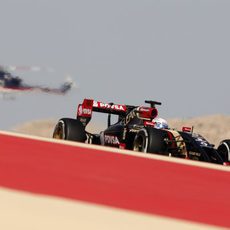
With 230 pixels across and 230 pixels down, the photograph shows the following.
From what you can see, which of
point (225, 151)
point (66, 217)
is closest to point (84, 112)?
point (225, 151)

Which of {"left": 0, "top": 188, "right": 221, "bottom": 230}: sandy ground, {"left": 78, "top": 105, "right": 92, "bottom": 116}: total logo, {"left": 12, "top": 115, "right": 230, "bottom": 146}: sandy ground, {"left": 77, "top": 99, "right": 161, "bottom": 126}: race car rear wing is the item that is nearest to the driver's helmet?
{"left": 77, "top": 99, "right": 161, "bottom": 126}: race car rear wing

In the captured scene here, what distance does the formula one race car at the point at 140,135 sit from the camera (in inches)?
498

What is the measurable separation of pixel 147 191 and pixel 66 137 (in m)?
7.59

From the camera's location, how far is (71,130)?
1432 cm

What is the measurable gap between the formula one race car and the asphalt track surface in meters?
3.36

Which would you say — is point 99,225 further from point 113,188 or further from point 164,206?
point 113,188

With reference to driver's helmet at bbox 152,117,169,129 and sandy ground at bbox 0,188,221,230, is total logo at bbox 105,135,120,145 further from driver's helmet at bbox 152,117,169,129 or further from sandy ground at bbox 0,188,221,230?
sandy ground at bbox 0,188,221,230

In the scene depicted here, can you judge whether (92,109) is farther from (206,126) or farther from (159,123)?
(206,126)

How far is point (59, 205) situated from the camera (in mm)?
5965

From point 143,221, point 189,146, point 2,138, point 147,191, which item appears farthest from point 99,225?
point 189,146

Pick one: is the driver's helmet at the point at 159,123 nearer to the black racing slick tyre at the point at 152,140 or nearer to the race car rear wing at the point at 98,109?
the race car rear wing at the point at 98,109

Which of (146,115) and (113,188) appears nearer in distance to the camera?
(113,188)

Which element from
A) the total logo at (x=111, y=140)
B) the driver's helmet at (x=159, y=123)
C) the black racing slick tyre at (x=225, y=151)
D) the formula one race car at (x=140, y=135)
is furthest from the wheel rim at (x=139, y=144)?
the black racing slick tyre at (x=225, y=151)

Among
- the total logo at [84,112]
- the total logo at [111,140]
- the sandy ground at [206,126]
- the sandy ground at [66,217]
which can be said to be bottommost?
the sandy ground at [66,217]
